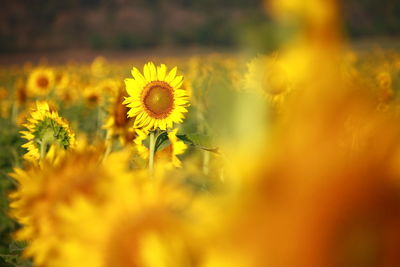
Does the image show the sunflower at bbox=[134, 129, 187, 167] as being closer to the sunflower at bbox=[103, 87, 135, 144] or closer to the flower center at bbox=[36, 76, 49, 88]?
the sunflower at bbox=[103, 87, 135, 144]

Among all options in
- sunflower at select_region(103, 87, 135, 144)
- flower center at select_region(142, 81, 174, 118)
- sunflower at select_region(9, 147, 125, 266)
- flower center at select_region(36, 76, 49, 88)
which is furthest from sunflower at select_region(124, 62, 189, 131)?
flower center at select_region(36, 76, 49, 88)

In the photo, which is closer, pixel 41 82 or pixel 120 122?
pixel 120 122

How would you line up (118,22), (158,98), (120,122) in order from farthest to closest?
(118,22) < (120,122) < (158,98)

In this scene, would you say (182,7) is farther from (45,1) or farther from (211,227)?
(211,227)

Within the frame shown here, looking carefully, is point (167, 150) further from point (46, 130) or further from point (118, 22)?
point (118, 22)

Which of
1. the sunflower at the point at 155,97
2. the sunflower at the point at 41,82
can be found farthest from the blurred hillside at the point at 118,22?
the sunflower at the point at 155,97

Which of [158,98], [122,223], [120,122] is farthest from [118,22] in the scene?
[122,223]

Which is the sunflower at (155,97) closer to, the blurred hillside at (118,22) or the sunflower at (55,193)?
the sunflower at (55,193)
